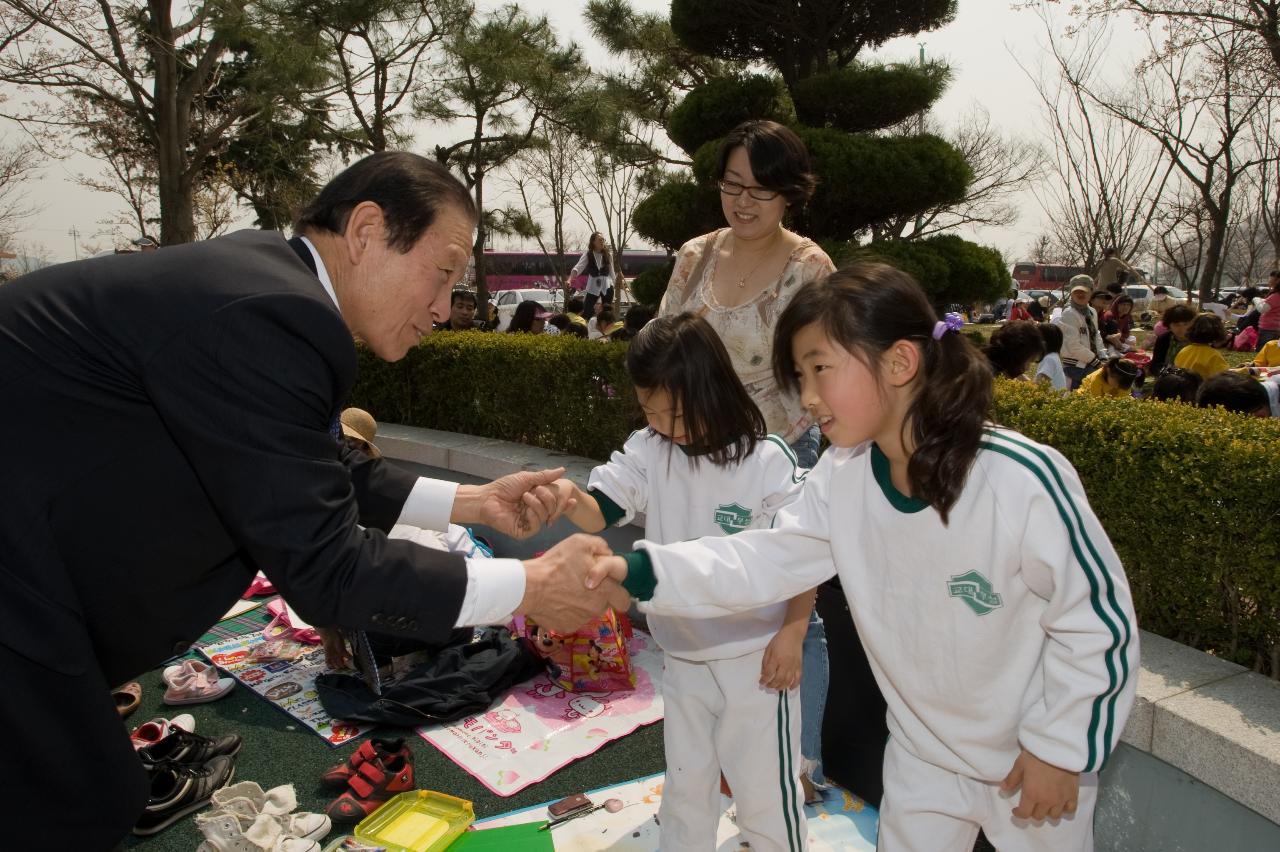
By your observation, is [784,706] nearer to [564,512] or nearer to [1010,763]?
[1010,763]

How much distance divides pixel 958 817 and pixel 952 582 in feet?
1.78

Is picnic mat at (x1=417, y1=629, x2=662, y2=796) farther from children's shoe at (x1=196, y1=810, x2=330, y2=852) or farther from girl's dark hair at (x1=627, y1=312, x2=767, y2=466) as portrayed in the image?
girl's dark hair at (x1=627, y1=312, x2=767, y2=466)

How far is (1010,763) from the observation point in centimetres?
190

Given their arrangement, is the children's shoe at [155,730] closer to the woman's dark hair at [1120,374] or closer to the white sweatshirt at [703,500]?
the white sweatshirt at [703,500]

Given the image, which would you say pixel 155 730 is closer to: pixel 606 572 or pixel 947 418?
pixel 606 572

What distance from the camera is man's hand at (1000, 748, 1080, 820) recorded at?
1.74 meters

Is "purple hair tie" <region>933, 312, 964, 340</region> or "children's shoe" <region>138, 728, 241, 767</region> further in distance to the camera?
"children's shoe" <region>138, 728, 241, 767</region>

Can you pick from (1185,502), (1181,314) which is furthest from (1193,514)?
(1181,314)

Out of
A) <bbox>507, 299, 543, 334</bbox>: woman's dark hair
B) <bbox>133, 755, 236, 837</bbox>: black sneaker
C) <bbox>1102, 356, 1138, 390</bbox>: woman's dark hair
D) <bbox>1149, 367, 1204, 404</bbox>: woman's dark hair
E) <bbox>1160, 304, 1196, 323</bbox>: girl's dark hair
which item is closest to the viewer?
<bbox>133, 755, 236, 837</bbox>: black sneaker

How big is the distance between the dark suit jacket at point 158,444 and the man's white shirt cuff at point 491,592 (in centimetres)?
24

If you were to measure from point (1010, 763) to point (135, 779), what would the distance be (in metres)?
1.81

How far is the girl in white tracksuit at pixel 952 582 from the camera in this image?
1.73 metres

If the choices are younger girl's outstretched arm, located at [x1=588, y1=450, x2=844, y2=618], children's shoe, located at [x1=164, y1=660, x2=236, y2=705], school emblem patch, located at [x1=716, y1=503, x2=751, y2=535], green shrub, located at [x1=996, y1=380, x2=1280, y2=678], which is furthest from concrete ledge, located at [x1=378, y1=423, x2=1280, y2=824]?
children's shoe, located at [x1=164, y1=660, x2=236, y2=705]

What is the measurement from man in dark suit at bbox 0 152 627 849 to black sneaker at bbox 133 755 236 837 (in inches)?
57.4
